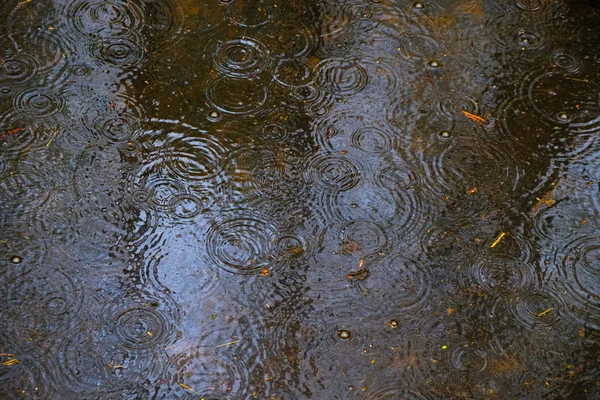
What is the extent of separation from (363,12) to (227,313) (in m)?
1.65

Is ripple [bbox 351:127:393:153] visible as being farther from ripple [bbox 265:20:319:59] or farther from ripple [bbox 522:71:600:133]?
ripple [bbox 522:71:600:133]

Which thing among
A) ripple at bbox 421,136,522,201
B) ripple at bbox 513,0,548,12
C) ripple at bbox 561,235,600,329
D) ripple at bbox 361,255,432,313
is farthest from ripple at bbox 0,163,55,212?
ripple at bbox 513,0,548,12

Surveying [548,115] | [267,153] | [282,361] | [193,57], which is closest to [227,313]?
[282,361]

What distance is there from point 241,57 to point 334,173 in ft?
2.38

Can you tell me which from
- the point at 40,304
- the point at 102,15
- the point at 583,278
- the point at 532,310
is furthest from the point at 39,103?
the point at 583,278

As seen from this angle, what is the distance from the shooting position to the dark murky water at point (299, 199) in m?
2.60

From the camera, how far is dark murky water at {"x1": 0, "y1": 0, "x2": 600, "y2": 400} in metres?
2.60

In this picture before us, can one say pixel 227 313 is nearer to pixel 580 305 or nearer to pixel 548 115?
pixel 580 305

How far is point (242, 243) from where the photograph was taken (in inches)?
112

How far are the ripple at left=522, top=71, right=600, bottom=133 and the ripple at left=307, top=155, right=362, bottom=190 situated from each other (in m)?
0.86

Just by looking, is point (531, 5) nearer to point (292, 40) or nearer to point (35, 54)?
point (292, 40)

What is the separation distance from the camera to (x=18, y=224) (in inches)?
113

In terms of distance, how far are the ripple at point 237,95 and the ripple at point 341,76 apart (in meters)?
0.27

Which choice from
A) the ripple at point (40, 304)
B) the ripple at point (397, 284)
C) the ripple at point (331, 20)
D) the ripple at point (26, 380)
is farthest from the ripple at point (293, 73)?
the ripple at point (26, 380)
